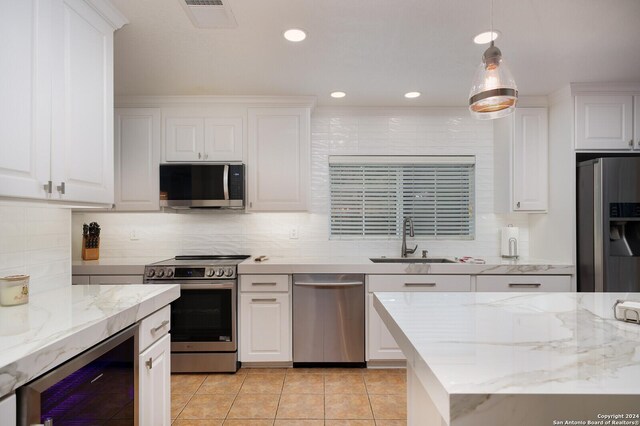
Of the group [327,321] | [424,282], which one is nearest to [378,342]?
[327,321]

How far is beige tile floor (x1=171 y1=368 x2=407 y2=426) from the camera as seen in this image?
7.41ft

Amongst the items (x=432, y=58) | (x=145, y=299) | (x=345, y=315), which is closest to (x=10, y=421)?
(x=145, y=299)

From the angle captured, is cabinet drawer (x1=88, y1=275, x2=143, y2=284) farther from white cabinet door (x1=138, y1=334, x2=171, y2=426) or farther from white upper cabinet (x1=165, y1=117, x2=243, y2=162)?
white cabinet door (x1=138, y1=334, x2=171, y2=426)

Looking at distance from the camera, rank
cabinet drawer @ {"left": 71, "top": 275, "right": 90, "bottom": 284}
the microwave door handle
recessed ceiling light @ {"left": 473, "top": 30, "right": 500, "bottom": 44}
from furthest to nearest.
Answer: the microwave door handle → cabinet drawer @ {"left": 71, "top": 275, "right": 90, "bottom": 284} → recessed ceiling light @ {"left": 473, "top": 30, "right": 500, "bottom": 44}

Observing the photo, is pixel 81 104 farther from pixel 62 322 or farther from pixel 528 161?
pixel 528 161

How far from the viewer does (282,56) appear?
2398 millimetres

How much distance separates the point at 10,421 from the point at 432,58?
2.77m

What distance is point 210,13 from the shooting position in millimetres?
1875

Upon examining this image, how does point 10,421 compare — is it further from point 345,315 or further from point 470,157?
point 470,157

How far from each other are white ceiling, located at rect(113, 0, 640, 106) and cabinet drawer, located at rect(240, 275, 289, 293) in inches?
64.5

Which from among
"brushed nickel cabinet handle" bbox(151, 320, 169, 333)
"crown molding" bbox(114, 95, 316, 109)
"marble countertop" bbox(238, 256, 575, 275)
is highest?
"crown molding" bbox(114, 95, 316, 109)

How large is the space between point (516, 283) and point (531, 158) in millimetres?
1187
